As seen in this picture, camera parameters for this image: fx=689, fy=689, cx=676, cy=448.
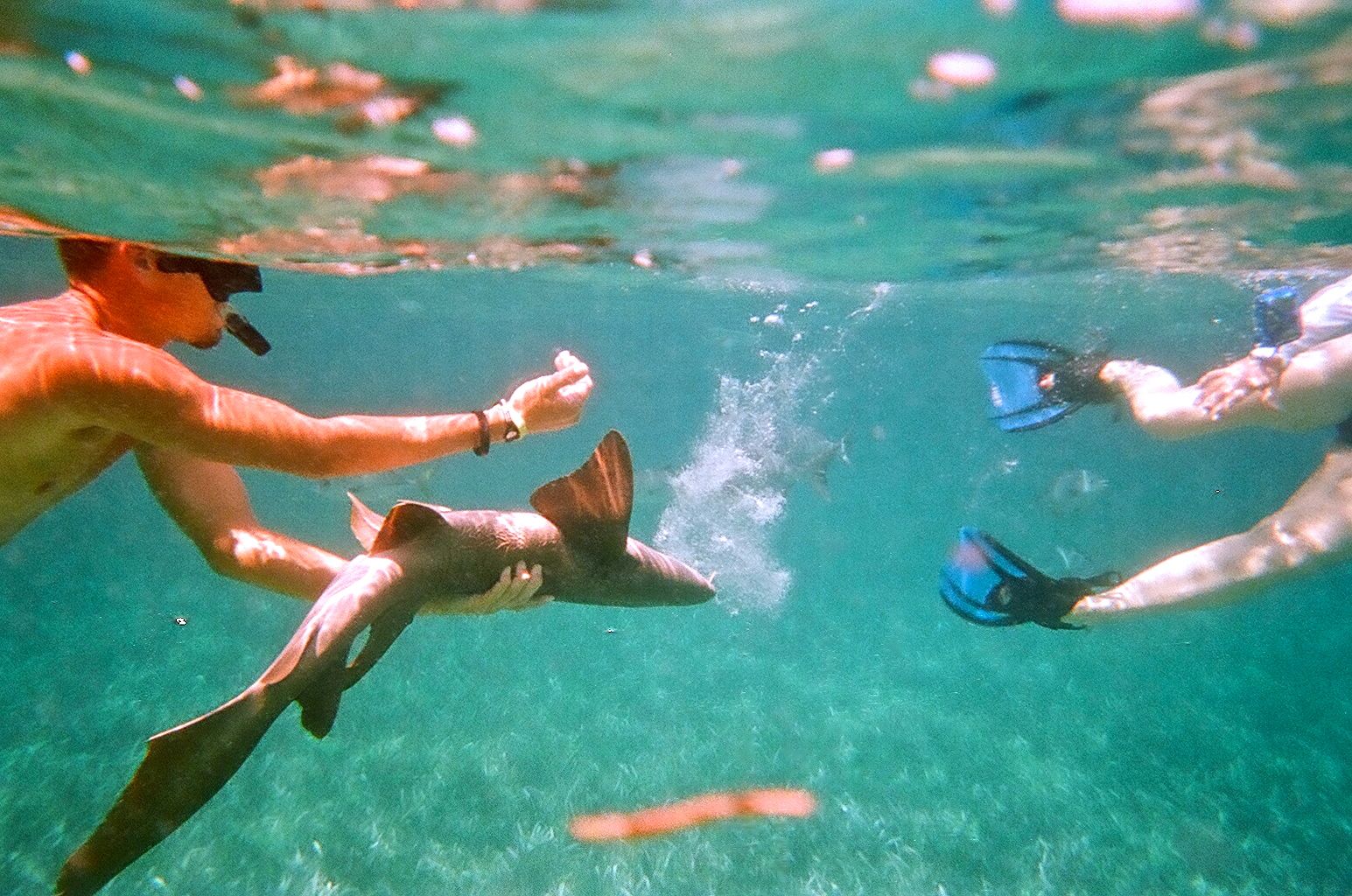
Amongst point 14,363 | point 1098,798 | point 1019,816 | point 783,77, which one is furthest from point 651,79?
point 1098,798

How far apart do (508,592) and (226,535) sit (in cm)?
217

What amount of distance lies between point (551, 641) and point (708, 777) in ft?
26.2

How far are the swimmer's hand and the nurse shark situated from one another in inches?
2.6

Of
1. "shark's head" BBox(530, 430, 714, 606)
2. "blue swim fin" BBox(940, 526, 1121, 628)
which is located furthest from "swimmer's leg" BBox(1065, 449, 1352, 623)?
"shark's head" BBox(530, 430, 714, 606)

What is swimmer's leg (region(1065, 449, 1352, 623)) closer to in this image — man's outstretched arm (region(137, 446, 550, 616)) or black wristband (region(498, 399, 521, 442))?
man's outstretched arm (region(137, 446, 550, 616))

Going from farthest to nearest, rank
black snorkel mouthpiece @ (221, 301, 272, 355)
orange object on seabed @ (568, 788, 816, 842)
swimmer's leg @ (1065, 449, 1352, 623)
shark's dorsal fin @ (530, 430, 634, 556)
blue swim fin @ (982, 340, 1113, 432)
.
→ orange object on seabed @ (568, 788, 816, 842) < blue swim fin @ (982, 340, 1113, 432) < swimmer's leg @ (1065, 449, 1352, 623) < black snorkel mouthpiece @ (221, 301, 272, 355) < shark's dorsal fin @ (530, 430, 634, 556)

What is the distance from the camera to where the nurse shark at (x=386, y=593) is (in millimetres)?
2670

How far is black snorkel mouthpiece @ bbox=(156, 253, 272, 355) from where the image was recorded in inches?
183

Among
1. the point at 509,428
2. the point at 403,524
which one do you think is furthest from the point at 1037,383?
the point at 403,524

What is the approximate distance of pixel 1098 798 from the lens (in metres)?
12.0

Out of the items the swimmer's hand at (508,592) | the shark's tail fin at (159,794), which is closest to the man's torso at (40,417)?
the shark's tail fin at (159,794)

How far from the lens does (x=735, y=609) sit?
24.2 metres

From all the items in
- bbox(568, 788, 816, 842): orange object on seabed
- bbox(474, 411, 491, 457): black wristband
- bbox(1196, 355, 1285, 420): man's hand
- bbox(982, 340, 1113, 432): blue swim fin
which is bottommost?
bbox(568, 788, 816, 842): orange object on seabed

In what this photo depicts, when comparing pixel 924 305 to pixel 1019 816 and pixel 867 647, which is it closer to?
pixel 867 647
